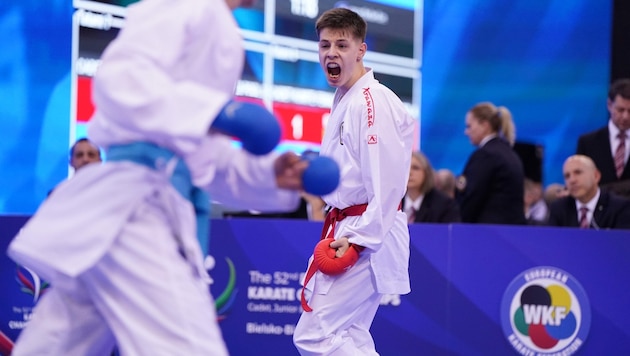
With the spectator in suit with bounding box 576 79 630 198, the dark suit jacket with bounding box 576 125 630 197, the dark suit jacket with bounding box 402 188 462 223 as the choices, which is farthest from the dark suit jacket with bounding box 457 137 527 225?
the dark suit jacket with bounding box 576 125 630 197

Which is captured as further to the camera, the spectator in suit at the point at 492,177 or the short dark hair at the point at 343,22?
the spectator in suit at the point at 492,177

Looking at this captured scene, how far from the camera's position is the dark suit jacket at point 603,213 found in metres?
6.71

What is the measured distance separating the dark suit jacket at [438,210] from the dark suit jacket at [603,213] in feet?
2.61

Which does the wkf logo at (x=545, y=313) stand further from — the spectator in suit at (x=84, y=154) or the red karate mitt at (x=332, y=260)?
the spectator in suit at (x=84, y=154)

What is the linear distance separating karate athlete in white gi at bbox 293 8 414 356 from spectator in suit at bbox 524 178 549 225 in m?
5.03

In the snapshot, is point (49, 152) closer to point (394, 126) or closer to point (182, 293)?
point (394, 126)

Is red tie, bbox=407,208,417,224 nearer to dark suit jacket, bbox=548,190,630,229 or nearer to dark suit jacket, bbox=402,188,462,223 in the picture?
dark suit jacket, bbox=402,188,462,223

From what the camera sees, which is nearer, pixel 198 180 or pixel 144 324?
pixel 144 324

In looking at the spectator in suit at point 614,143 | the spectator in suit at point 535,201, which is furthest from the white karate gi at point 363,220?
the spectator in suit at point 535,201

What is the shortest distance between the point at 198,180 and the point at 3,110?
15.3 ft

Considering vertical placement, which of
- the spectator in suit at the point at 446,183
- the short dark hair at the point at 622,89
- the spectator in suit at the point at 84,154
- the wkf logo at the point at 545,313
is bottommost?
the wkf logo at the point at 545,313

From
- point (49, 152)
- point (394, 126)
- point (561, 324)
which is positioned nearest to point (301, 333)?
point (394, 126)

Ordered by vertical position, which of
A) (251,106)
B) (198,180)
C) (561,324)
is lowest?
(561,324)

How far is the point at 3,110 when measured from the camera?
707 cm
